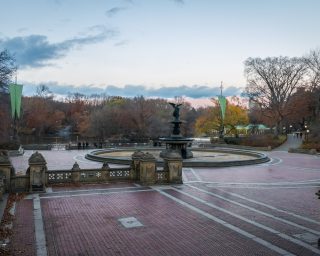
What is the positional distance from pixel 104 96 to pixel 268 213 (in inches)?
4684

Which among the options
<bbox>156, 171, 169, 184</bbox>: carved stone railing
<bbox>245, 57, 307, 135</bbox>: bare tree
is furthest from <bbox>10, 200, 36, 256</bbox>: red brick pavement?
<bbox>245, 57, 307, 135</bbox>: bare tree

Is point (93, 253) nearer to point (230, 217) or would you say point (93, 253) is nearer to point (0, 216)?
point (0, 216)

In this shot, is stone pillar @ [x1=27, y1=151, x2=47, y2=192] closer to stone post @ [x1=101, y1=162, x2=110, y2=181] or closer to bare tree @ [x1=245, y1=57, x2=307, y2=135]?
stone post @ [x1=101, y1=162, x2=110, y2=181]

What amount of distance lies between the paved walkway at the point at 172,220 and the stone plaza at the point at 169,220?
0.03 m

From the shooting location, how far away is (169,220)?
42.6ft

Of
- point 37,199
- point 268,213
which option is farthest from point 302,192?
point 37,199

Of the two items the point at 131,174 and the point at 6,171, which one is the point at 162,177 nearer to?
the point at 131,174

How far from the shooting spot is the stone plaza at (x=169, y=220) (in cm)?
1010

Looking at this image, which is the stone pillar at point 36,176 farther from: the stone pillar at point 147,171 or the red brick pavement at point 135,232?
the stone pillar at point 147,171

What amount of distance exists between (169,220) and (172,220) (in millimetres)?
104

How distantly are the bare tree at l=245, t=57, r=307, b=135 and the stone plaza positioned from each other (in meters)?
47.0

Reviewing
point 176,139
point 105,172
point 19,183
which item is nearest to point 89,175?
point 105,172

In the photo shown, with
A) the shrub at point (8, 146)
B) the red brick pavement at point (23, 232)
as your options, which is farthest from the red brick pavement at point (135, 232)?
the shrub at point (8, 146)

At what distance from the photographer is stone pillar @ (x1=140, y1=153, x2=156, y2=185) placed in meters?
20.1
